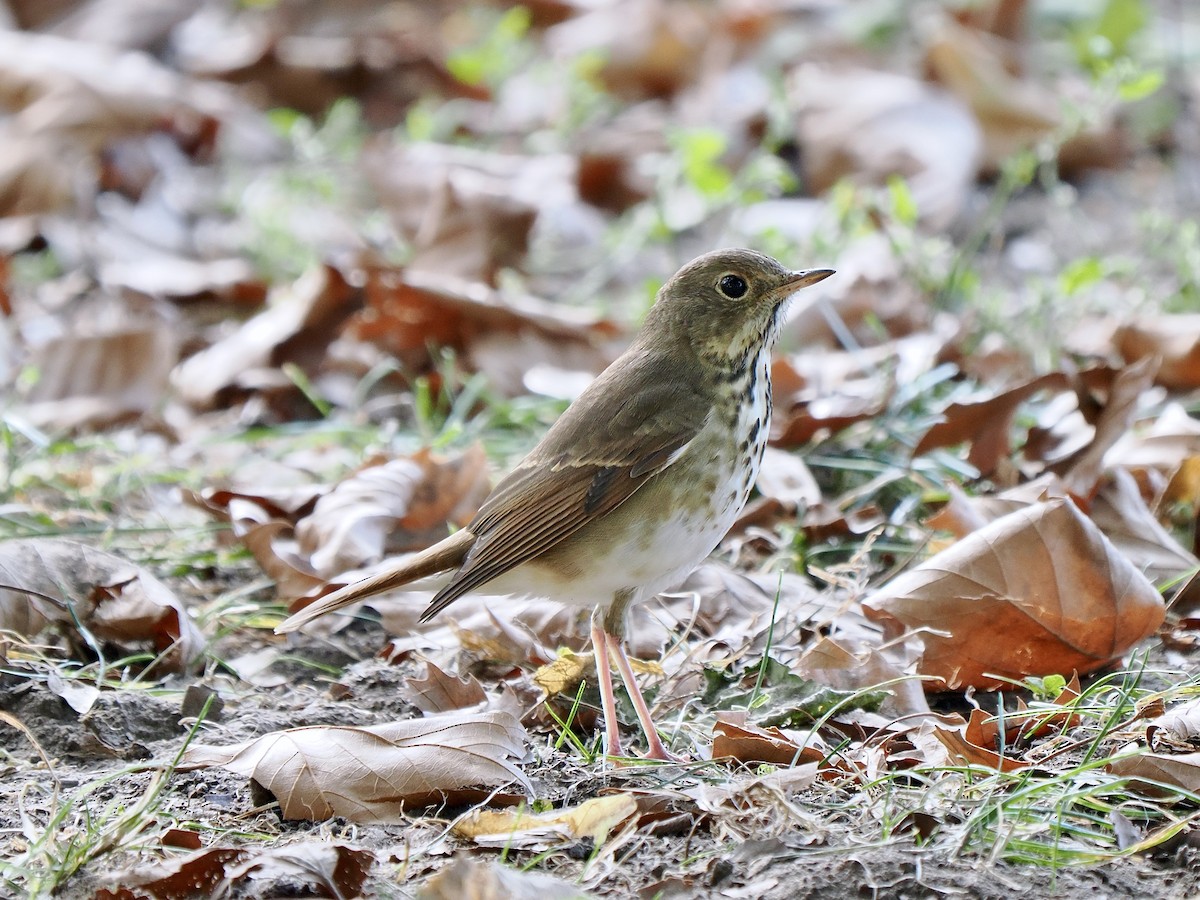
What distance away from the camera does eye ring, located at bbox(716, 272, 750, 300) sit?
3.56 metres

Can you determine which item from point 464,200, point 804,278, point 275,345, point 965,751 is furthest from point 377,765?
point 464,200

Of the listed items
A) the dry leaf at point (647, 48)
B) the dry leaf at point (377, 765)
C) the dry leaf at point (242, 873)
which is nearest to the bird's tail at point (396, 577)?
the dry leaf at point (377, 765)

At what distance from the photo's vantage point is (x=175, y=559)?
13.9ft

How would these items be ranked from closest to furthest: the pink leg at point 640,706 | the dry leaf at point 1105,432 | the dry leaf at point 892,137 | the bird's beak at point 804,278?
the pink leg at point 640,706 → the bird's beak at point 804,278 → the dry leaf at point 1105,432 → the dry leaf at point 892,137

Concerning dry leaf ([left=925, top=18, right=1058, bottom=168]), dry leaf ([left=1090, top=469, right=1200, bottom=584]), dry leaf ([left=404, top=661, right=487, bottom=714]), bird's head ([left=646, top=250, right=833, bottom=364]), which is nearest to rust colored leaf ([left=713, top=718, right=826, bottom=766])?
dry leaf ([left=404, top=661, right=487, bottom=714])

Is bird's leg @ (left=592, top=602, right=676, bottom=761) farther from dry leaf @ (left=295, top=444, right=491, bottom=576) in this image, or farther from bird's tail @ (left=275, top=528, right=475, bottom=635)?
dry leaf @ (left=295, top=444, right=491, bottom=576)

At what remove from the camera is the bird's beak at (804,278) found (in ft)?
11.5

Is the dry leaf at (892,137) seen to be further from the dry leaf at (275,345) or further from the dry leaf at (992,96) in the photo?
the dry leaf at (275,345)

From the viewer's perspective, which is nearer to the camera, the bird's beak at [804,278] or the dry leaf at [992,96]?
the bird's beak at [804,278]

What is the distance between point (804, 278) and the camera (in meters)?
3.53

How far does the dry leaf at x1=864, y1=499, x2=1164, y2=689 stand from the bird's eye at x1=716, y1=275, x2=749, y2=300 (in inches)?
30.1

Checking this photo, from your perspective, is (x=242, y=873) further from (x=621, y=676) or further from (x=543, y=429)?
(x=543, y=429)

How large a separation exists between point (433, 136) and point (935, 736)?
577cm

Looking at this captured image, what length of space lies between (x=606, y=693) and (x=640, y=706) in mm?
74
